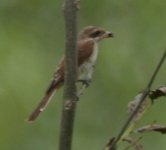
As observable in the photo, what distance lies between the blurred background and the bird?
646mm

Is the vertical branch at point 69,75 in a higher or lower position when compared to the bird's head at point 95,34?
higher

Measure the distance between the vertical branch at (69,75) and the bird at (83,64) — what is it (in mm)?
423

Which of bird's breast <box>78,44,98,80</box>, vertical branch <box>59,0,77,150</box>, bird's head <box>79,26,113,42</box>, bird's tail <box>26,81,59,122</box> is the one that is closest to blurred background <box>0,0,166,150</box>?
bird's head <box>79,26,113,42</box>

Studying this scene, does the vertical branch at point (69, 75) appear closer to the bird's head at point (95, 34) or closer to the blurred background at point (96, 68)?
the bird's head at point (95, 34)

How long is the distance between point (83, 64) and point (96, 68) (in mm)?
1381

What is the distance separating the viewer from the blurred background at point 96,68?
4559 mm

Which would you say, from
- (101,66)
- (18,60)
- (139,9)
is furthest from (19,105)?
(139,9)

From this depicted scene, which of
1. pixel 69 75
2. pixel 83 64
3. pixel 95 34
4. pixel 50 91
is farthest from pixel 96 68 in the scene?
pixel 69 75

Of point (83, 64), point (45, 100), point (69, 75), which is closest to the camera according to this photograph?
point (69, 75)

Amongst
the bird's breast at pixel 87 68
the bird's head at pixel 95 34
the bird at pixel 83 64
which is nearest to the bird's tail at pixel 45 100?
the bird at pixel 83 64

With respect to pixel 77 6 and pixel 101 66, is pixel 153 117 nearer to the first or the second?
pixel 101 66

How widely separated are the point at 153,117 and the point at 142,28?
0.55m

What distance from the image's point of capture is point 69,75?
8.13ft

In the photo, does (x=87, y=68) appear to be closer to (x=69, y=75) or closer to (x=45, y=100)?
(x=45, y=100)
